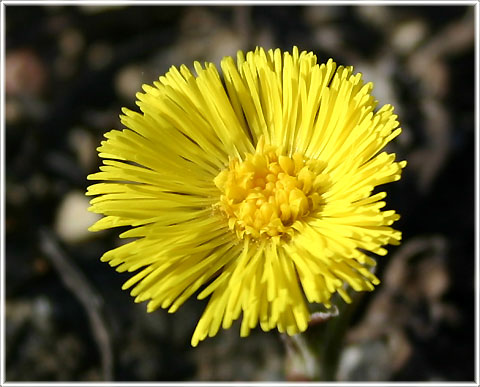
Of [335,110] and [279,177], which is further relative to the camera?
[279,177]

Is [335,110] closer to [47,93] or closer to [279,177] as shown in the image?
[279,177]

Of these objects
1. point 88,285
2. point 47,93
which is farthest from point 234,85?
point 47,93

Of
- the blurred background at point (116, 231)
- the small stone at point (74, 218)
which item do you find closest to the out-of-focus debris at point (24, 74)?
the blurred background at point (116, 231)

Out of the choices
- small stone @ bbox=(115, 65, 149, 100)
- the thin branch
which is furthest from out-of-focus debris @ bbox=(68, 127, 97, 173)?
the thin branch

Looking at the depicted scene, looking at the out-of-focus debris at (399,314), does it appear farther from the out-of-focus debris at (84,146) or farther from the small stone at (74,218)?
the out-of-focus debris at (84,146)

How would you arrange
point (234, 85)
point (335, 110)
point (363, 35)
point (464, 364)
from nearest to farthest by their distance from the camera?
point (335, 110)
point (234, 85)
point (464, 364)
point (363, 35)

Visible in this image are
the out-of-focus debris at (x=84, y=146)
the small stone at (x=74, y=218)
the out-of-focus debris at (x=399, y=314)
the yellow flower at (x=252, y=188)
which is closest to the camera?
the yellow flower at (x=252, y=188)

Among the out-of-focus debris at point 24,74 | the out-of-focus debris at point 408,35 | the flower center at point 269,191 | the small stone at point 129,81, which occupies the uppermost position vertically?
the out-of-focus debris at point 24,74
